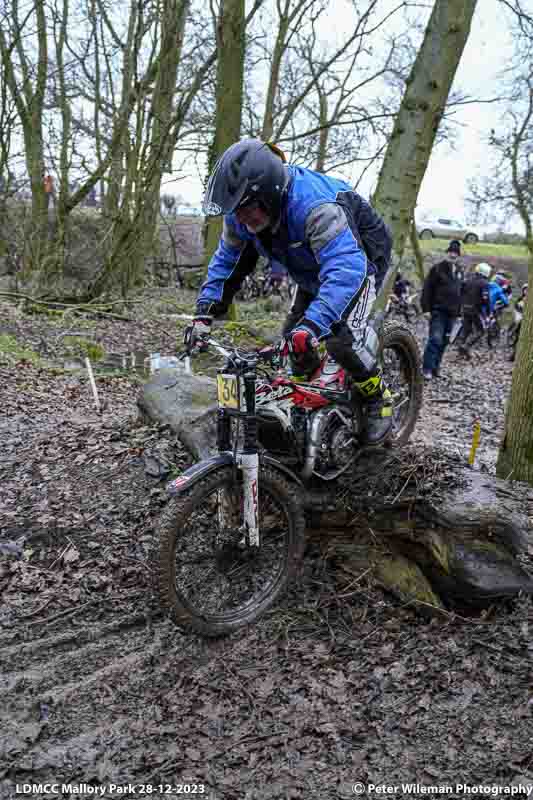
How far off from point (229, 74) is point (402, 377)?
286 inches

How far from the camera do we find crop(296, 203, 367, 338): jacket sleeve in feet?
9.77

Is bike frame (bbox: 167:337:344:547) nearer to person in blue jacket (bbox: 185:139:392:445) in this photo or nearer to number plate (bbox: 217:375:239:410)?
number plate (bbox: 217:375:239:410)

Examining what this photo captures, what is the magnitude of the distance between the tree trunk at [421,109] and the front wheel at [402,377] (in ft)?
8.80

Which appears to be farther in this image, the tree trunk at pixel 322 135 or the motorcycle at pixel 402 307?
the motorcycle at pixel 402 307

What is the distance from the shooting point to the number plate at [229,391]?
10.2ft

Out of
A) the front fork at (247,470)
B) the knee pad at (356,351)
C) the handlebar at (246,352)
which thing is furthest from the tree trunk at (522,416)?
the front fork at (247,470)

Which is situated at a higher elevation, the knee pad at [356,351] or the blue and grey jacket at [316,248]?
the blue and grey jacket at [316,248]

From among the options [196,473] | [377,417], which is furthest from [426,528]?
[196,473]

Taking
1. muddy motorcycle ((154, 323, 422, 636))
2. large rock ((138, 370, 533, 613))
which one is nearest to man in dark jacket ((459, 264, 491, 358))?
large rock ((138, 370, 533, 613))

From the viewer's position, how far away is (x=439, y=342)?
406 inches

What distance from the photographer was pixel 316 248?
308 cm

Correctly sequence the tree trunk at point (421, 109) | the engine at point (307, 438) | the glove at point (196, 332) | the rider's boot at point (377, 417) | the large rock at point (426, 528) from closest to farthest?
the glove at point (196, 332)
the large rock at point (426, 528)
the engine at point (307, 438)
the rider's boot at point (377, 417)
the tree trunk at point (421, 109)

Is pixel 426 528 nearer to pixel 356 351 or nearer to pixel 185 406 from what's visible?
pixel 356 351

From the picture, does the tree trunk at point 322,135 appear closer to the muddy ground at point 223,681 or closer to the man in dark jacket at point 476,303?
the man in dark jacket at point 476,303
